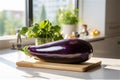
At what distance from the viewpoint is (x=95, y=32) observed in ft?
11.3

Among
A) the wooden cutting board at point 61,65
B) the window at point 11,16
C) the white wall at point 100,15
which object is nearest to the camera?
the wooden cutting board at point 61,65

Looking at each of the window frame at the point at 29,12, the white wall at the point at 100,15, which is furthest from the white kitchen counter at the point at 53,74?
the white wall at the point at 100,15

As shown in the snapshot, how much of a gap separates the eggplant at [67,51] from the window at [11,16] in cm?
126

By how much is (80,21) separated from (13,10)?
1.20 meters

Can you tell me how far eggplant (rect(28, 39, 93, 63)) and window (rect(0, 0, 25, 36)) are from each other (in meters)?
1.26

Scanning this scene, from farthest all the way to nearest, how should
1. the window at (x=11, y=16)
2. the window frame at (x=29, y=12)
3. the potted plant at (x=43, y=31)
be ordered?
the window frame at (x=29, y=12), the window at (x=11, y=16), the potted plant at (x=43, y=31)

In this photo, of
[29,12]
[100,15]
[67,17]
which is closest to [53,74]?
[29,12]

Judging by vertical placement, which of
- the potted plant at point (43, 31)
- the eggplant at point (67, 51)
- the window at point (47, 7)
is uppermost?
the window at point (47, 7)

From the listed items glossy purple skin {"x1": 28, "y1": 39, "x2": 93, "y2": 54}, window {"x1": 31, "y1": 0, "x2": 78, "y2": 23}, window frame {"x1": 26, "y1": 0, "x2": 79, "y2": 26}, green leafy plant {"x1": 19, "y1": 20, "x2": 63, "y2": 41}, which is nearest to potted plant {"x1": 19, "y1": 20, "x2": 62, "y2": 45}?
green leafy plant {"x1": 19, "y1": 20, "x2": 63, "y2": 41}

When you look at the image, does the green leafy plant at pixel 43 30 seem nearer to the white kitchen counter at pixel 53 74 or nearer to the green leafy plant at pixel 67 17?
the white kitchen counter at pixel 53 74

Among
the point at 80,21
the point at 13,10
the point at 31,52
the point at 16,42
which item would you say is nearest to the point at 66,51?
the point at 31,52

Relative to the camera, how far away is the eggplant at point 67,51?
1.32 meters

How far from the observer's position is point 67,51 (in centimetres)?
132

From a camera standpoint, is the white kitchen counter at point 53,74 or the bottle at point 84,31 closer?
the white kitchen counter at point 53,74
